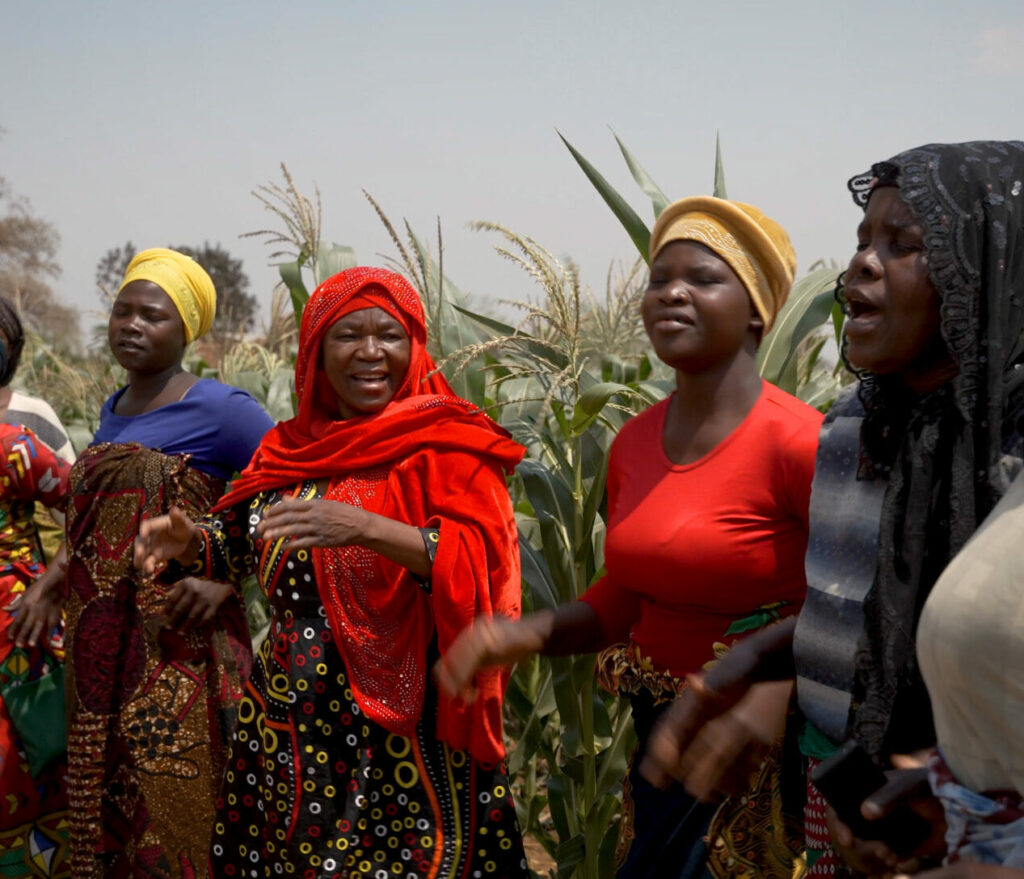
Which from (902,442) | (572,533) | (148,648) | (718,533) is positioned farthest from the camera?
(148,648)

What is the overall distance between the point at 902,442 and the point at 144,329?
2.67m

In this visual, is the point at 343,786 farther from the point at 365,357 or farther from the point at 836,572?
the point at 836,572

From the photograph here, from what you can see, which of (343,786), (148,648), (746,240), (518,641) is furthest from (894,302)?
(148,648)

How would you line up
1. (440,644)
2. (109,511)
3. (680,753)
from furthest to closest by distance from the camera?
(109,511), (440,644), (680,753)

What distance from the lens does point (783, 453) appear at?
2.24 meters

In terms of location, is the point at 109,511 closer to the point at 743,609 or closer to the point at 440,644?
the point at 440,644

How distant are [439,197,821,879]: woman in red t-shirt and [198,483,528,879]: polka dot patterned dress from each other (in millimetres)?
545

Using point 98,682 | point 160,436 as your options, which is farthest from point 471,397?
point 98,682

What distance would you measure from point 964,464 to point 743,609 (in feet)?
2.32

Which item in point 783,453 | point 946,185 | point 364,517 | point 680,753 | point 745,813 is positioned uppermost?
point 946,185

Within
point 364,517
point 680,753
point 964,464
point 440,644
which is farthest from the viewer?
point 440,644

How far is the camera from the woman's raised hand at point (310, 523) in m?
2.54

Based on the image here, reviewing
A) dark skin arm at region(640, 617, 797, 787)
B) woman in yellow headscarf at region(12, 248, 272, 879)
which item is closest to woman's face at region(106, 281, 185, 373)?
woman in yellow headscarf at region(12, 248, 272, 879)

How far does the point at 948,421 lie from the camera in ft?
5.66
